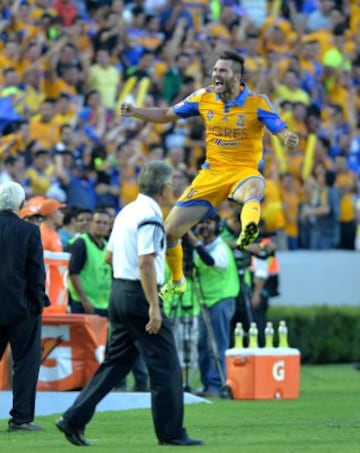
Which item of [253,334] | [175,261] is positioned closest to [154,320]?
[175,261]

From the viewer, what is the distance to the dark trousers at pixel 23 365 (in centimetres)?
1348

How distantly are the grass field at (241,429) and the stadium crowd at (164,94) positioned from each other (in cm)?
392

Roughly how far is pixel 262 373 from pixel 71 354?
2249 millimetres

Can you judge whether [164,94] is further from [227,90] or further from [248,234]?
[248,234]

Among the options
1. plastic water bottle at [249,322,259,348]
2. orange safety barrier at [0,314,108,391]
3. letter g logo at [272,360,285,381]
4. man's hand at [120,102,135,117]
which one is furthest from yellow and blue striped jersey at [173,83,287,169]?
letter g logo at [272,360,285,381]

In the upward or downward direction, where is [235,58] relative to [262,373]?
upward

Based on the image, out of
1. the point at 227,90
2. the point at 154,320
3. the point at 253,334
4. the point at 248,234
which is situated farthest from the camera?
the point at 253,334

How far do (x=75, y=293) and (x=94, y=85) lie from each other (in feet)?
28.6

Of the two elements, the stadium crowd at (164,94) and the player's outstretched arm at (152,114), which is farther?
the stadium crowd at (164,94)

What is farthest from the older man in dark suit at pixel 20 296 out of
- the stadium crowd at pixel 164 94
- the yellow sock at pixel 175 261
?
the stadium crowd at pixel 164 94

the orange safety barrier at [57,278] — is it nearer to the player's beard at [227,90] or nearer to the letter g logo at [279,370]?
the letter g logo at [279,370]

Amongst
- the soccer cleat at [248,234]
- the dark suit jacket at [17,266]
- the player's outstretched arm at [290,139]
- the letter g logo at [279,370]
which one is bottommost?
the letter g logo at [279,370]

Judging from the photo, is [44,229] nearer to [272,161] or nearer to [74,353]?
[74,353]

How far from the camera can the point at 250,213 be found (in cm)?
1422
